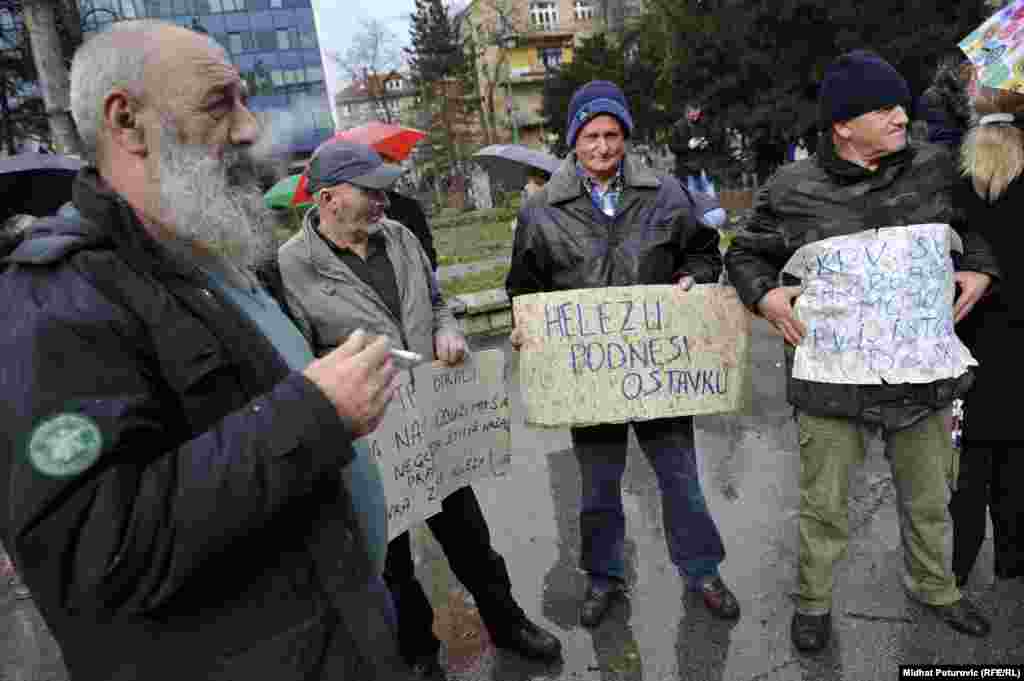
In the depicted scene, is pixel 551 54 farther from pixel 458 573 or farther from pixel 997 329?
pixel 458 573

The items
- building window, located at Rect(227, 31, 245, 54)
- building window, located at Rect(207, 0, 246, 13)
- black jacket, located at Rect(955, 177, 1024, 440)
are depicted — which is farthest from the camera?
building window, located at Rect(227, 31, 245, 54)

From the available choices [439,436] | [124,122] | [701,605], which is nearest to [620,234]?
[439,436]

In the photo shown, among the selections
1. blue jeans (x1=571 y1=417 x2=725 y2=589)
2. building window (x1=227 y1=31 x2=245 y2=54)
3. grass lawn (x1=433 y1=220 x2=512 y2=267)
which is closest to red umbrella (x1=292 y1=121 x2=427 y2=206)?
blue jeans (x1=571 y1=417 x2=725 y2=589)

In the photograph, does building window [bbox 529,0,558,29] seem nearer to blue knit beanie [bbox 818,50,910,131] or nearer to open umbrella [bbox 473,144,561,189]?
open umbrella [bbox 473,144,561,189]

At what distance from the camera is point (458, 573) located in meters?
2.67

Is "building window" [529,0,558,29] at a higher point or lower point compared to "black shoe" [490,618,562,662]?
higher

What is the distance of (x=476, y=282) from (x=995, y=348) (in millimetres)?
8080

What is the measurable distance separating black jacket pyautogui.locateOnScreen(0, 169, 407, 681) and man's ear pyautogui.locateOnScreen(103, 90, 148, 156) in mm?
88

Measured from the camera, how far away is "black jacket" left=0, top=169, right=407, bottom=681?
3.19 feet

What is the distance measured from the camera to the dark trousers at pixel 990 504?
8.68 ft

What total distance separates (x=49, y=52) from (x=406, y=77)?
54.6 metres

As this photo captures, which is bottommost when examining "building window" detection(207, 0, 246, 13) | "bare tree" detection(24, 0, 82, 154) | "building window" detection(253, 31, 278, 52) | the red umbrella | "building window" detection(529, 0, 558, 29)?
the red umbrella

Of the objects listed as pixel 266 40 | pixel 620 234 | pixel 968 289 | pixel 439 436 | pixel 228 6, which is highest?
pixel 228 6

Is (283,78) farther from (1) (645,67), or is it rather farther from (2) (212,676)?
(2) (212,676)
